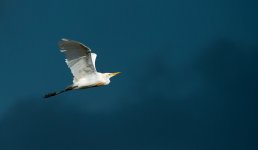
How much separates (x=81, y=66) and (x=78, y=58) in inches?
33.6

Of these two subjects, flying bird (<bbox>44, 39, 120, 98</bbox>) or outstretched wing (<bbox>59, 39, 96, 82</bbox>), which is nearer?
outstretched wing (<bbox>59, 39, 96, 82</bbox>)

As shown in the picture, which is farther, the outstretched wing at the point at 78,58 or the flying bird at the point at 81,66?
the flying bird at the point at 81,66

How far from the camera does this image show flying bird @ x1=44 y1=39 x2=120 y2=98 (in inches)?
1471

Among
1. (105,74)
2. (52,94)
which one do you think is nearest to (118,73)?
(105,74)

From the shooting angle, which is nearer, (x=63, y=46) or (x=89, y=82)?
(x=63, y=46)

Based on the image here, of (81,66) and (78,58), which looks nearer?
(78,58)

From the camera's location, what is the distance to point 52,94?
4131 cm

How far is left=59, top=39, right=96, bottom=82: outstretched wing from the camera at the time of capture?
1459 inches

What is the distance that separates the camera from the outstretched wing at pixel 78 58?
37.1 meters

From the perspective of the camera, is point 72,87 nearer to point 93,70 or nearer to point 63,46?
point 93,70

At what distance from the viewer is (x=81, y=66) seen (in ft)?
129

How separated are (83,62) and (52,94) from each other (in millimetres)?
3251

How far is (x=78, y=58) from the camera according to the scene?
3869cm

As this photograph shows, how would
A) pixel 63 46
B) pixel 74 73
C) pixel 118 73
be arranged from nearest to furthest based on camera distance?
1. pixel 63 46
2. pixel 74 73
3. pixel 118 73
